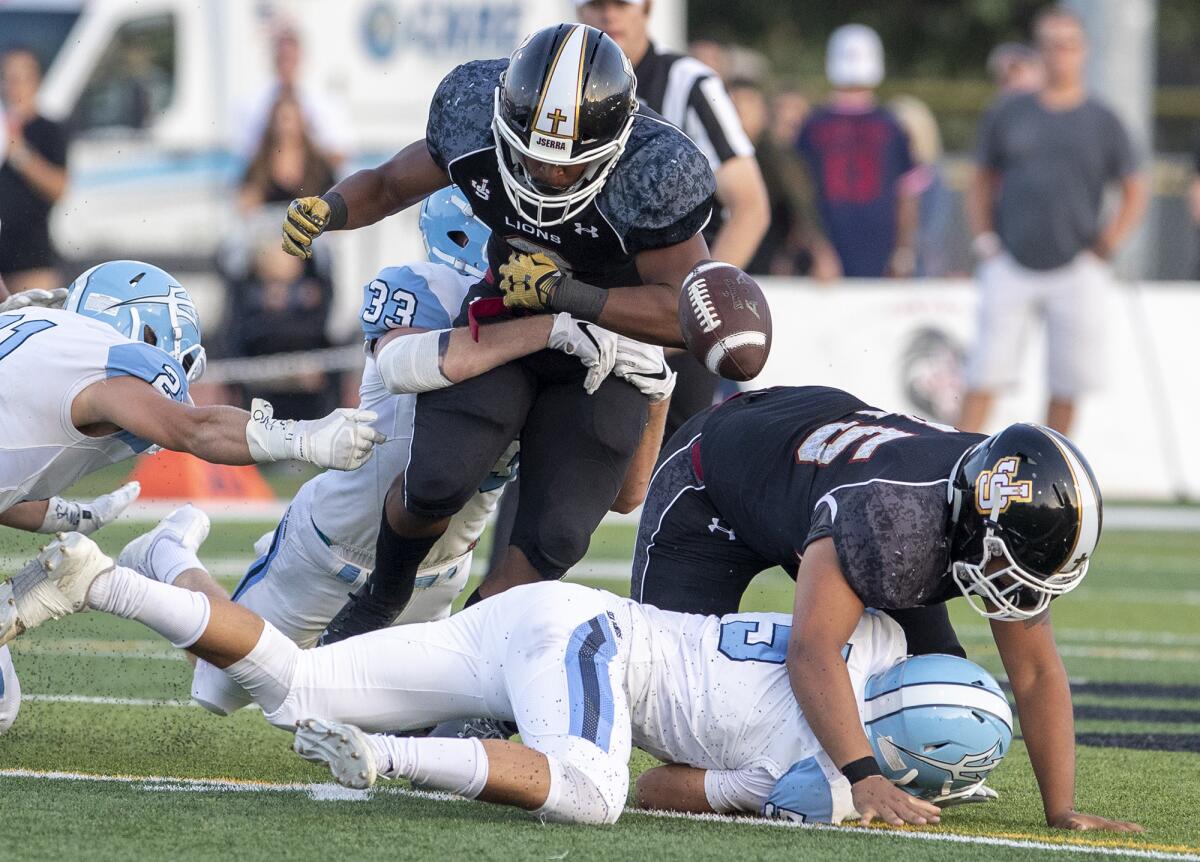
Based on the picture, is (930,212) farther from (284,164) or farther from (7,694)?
(7,694)

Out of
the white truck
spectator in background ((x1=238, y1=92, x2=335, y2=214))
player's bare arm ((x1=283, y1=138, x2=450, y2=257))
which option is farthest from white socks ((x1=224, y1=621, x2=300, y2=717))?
the white truck

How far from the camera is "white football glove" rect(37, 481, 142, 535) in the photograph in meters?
4.91

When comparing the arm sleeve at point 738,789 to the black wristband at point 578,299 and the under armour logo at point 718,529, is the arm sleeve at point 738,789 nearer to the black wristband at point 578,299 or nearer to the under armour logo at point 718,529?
the under armour logo at point 718,529

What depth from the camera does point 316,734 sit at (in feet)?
11.7

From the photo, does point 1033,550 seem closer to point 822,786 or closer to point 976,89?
point 822,786

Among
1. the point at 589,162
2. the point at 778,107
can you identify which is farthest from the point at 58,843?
the point at 778,107

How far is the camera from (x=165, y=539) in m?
4.61

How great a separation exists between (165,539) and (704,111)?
8.47ft

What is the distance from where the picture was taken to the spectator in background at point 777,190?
37.0ft

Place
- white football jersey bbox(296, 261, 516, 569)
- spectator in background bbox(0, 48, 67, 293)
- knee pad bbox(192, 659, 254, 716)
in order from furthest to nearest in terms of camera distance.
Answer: spectator in background bbox(0, 48, 67, 293) < white football jersey bbox(296, 261, 516, 569) < knee pad bbox(192, 659, 254, 716)

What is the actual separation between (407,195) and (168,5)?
30.5 ft

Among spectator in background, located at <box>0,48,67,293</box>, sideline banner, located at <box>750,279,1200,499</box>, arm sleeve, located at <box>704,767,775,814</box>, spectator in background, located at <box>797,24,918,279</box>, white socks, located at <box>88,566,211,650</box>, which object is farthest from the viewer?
spectator in background, located at <box>797,24,918,279</box>

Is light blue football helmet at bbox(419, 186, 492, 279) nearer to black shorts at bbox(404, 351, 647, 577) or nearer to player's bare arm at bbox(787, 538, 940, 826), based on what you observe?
black shorts at bbox(404, 351, 647, 577)

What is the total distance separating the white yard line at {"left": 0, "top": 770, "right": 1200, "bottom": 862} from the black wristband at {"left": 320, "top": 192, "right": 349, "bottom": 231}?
140cm
